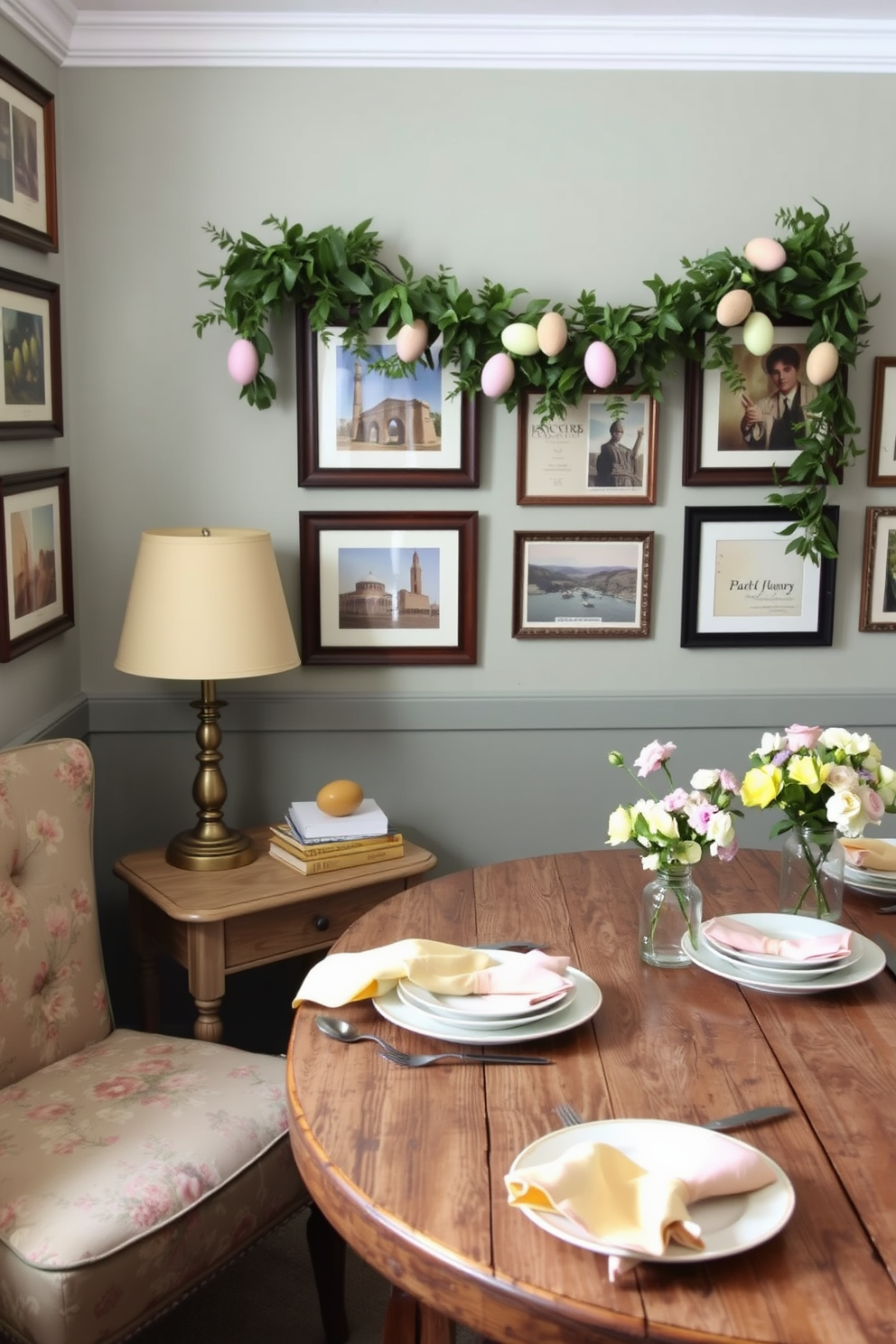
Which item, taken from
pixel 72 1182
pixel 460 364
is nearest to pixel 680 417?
pixel 460 364

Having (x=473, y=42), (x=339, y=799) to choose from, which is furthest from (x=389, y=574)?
(x=473, y=42)

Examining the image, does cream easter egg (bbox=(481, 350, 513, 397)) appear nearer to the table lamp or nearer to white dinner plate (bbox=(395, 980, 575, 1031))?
the table lamp

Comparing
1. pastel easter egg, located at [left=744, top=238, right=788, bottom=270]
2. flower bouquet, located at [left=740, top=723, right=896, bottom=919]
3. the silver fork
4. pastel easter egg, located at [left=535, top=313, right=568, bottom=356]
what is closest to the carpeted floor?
the silver fork

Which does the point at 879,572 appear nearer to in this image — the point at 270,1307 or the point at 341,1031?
the point at 341,1031

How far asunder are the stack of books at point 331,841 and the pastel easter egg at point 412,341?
3.41ft

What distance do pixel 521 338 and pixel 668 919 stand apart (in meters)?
1.46

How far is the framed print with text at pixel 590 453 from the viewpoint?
2977 mm

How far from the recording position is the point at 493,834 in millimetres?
3154

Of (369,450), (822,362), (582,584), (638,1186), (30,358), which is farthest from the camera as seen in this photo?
(582,584)

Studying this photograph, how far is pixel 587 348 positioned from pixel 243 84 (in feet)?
3.22

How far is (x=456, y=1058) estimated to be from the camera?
5.17ft

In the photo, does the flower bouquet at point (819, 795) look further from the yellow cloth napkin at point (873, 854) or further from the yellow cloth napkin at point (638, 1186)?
the yellow cloth napkin at point (638, 1186)

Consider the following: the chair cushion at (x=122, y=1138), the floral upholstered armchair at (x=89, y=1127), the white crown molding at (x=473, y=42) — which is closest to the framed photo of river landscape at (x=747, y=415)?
the white crown molding at (x=473, y=42)

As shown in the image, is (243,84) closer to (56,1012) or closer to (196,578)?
(196,578)
